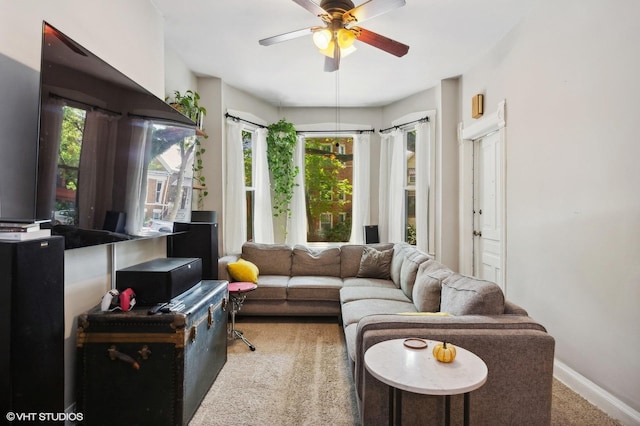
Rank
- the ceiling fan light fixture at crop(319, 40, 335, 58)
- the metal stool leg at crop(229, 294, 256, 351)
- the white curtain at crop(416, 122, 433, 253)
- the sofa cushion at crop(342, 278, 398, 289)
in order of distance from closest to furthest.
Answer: the ceiling fan light fixture at crop(319, 40, 335, 58) → the metal stool leg at crop(229, 294, 256, 351) → the sofa cushion at crop(342, 278, 398, 289) → the white curtain at crop(416, 122, 433, 253)

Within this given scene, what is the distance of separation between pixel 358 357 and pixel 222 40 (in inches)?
120

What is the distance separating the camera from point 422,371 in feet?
4.26

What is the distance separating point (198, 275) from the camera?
245 centimetres

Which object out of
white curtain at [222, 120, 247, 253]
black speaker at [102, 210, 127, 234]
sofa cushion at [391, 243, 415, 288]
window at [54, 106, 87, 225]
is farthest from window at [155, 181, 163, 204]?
sofa cushion at [391, 243, 415, 288]

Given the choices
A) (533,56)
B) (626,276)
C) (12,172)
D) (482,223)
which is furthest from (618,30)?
(12,172)

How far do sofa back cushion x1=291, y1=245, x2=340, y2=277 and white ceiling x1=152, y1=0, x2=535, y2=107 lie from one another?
2.20 metres

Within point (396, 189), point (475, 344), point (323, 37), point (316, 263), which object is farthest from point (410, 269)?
point (323, 37)

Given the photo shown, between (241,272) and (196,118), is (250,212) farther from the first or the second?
(196,118)

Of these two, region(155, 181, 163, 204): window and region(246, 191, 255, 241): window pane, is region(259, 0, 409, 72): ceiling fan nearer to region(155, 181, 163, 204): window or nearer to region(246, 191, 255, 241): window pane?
region(155, 181, 163, 204): window

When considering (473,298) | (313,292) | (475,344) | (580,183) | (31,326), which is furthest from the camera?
(313,292)

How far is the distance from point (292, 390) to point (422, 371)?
134 cm

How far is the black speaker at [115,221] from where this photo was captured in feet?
5.95

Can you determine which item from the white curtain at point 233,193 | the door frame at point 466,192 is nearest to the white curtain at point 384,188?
the door frame at point 466,192

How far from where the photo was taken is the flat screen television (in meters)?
1.45
